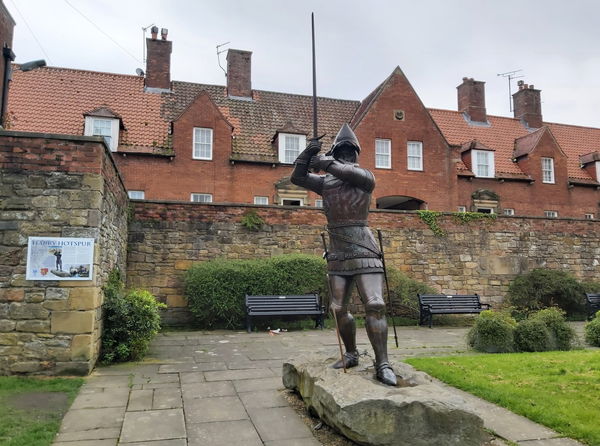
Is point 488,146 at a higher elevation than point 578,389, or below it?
higher

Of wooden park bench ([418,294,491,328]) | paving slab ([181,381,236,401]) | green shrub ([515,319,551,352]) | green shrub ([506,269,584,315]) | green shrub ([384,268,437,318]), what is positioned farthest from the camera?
green shrub ([506,269,584,315])

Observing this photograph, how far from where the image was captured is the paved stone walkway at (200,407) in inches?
170

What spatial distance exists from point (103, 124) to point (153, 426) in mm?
16655

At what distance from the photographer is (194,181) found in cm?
→ 1956

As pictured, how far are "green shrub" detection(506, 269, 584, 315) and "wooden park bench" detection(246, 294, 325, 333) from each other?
6839 millimetres

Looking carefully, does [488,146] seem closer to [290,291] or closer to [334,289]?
[290,291]

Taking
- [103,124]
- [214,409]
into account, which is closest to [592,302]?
[214,409]

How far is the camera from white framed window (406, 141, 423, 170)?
2208cm

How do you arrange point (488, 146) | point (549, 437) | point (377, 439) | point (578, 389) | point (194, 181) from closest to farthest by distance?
point (377, 439)
point (549, 437)
point (578, 389)
point (194, 181)
point (488, 146)

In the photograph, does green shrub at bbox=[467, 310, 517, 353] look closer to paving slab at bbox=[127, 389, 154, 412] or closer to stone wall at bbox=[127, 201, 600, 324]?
stone wall at bbox=[127, 201, 600, 324]

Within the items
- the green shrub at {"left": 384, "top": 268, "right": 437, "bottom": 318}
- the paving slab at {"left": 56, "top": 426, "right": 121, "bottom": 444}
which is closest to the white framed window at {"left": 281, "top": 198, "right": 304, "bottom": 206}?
the green shrub at {"left": 384, "top": 268, "right": 437, "bottom": 318}

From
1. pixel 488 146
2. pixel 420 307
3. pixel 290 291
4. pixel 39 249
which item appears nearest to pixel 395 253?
pixel 420 307

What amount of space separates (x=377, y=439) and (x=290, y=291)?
8.76 meters

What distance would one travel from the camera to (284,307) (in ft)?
38.8
